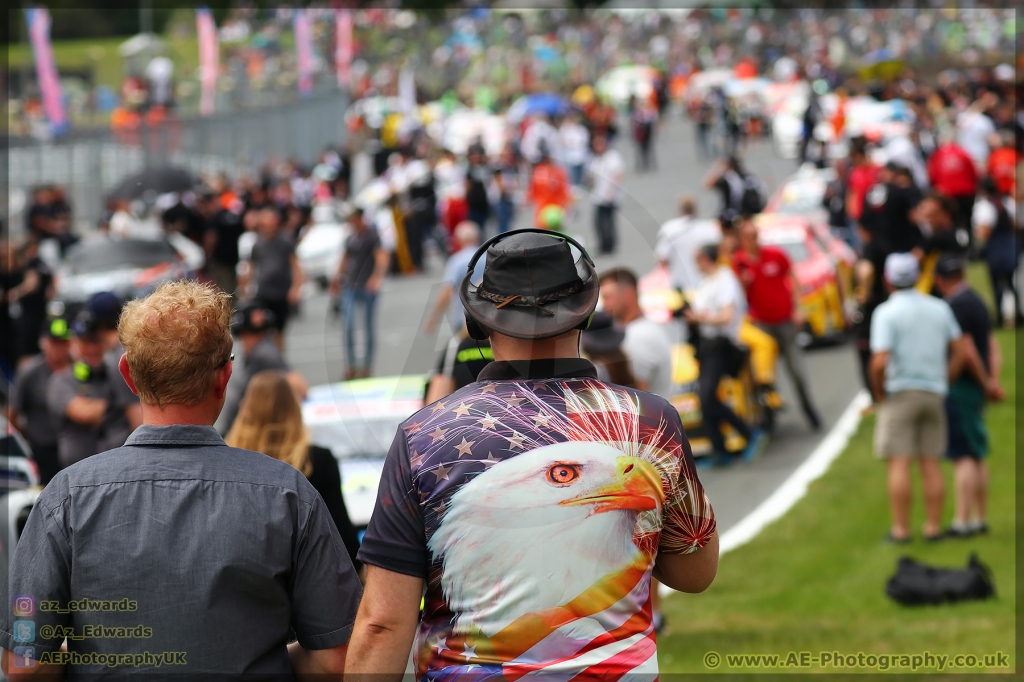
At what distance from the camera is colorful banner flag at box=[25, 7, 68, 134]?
28281mm

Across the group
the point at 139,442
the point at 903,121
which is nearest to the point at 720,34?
the point at 903,121

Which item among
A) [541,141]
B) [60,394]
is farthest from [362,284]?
[541,141]

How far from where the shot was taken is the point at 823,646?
6.38 metres

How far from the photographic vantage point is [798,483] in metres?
10.2

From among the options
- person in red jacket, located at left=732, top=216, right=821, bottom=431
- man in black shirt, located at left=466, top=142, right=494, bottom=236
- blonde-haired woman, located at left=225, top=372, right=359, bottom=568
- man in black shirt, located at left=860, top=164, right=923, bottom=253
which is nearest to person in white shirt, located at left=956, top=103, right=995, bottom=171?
man in black shirt, located at left=860, top=164, right=923, bottom=253

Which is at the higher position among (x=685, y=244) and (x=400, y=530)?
(x=685, y=244)

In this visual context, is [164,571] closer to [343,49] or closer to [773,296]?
[773,296]

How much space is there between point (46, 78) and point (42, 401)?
74.1ft

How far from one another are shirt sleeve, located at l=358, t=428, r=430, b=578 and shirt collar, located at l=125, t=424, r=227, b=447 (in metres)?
0.45

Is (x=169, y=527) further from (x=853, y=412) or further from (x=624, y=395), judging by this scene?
(x=853, y=412)

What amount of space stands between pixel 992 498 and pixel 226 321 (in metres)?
8.18

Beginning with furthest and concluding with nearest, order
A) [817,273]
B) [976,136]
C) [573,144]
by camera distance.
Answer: [573,144]
[976,136]
[817,273]

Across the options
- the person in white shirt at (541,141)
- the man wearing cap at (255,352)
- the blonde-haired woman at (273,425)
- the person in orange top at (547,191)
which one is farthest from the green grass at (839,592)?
the person in white shirt at (541,141)

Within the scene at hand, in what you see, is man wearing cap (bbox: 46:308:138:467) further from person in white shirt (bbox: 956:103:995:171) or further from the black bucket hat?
person in white shirt (bbox: 956:103:995:171)
